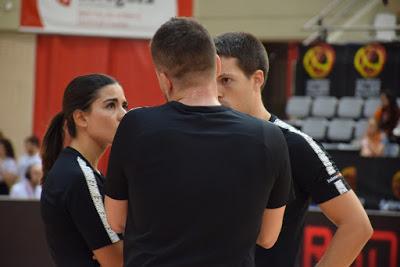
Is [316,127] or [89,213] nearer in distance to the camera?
[89,213]

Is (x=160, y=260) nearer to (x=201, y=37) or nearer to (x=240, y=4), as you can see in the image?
(x=201, y=37)

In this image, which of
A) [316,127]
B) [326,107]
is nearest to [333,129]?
[316,127]

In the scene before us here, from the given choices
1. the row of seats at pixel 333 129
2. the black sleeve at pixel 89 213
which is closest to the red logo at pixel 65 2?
the row of seats at pixel 333 129

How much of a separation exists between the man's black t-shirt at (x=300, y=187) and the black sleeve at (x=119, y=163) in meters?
0.64

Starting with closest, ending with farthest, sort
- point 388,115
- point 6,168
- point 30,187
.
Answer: point 30,187, point 6,168, point 388,115

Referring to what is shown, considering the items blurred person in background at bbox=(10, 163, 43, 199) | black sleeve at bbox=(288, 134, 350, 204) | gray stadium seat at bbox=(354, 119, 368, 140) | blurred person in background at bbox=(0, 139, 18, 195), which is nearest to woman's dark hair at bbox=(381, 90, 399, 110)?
gray stadium seat at bbox=(354, 119, 368, 140)

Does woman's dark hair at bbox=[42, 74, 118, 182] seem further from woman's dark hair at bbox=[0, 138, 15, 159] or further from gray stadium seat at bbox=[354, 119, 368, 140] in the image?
gray stadium seat at bbox=[354, 119, 368, 140]

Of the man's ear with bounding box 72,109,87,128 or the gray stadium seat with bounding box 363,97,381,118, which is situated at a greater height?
the man's ear with bounding box 72,109,87,128

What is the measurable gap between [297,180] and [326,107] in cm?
1159

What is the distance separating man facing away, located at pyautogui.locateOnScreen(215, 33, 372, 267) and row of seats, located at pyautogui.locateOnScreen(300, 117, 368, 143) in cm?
1090

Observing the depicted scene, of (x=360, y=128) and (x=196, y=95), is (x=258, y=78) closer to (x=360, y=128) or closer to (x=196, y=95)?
(x=196, y=95)

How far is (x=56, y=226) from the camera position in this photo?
266 centimetres

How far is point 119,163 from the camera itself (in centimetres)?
210

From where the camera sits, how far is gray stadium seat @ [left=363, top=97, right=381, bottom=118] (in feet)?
→ 43.6
